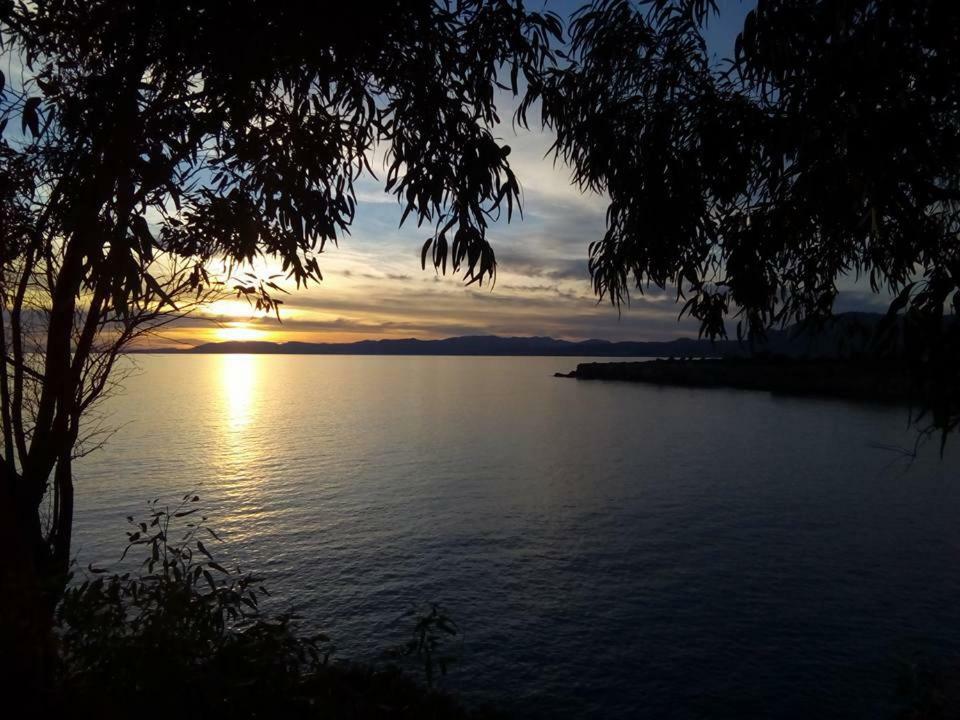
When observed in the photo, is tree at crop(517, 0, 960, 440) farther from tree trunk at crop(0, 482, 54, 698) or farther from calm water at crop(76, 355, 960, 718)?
calm water at crop(76, 355, 960, 718)

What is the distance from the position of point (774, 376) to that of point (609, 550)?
103 m

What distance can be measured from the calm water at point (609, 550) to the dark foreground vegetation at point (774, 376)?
1670 inches

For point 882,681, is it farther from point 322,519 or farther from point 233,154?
point 322,519

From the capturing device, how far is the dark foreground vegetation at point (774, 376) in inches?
3755

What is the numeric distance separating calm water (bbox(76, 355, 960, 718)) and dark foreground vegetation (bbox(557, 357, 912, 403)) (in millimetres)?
42411

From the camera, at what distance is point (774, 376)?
11531 centimetres

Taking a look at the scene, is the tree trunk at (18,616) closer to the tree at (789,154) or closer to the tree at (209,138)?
the tree at (209,138)

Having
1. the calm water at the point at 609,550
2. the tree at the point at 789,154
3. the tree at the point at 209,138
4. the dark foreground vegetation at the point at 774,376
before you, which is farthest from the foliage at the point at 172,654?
the dark foreground vegetation at the point at 774,376

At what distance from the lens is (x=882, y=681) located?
14883 mm

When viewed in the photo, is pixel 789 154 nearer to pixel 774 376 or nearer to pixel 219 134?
pixel 219 134

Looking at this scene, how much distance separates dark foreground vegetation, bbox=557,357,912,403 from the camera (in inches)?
3755

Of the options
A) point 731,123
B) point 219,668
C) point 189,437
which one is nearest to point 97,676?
point 219,668

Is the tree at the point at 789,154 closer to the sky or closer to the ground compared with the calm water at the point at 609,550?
closer to the sky

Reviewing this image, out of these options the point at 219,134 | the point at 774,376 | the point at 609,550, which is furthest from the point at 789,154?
the point at 774,376
